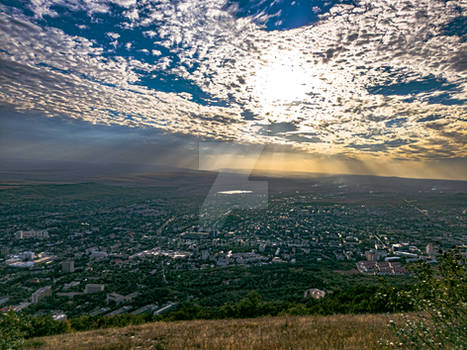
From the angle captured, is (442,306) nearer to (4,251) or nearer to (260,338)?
(260,338)

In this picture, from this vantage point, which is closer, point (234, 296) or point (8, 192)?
point (234, 296)

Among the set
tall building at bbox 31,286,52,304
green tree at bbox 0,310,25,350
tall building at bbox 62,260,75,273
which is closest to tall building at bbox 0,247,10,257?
tall building at bbox 62,260,75,273

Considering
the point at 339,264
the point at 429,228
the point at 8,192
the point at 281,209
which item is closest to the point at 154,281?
the point at 339,264

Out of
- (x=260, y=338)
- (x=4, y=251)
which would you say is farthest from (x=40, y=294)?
(x=260, y=338)

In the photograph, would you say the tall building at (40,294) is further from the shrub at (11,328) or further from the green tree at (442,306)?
the green tree at (442,306)

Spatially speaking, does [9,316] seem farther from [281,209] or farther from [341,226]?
[281,209]

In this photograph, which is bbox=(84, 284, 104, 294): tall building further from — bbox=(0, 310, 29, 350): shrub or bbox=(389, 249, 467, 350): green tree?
bbox=(389, 249, 467, 350): green tree

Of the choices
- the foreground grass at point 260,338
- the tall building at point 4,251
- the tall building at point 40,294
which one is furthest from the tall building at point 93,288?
the tall building at point 4,251

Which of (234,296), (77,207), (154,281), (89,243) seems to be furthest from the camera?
(77,207)
